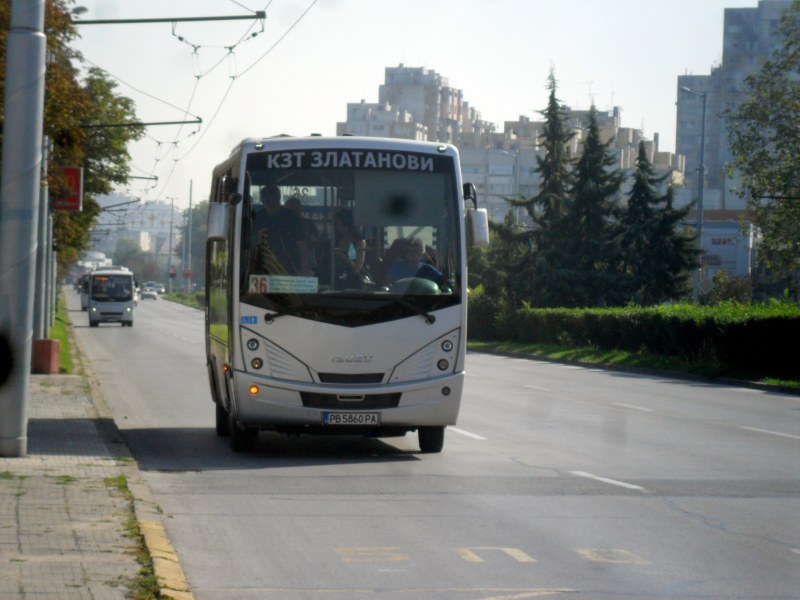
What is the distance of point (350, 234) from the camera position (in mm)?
13453

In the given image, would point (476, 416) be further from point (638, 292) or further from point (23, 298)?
point (638, 292)

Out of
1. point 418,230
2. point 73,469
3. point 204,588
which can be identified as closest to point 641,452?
point 418,230

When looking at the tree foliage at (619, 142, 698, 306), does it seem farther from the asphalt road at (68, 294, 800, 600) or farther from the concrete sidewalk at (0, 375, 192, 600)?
the concrete sidewalk at (0, 375, 192, 600)

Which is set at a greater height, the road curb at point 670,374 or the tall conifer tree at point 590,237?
the tall conifer tree at point 590,237

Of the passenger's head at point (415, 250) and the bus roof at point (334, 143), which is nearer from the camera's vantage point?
the passenger's head at point (415, 250)

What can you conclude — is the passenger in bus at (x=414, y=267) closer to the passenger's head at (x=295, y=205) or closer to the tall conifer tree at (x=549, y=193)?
the passenger's head at (x=295, y=205)

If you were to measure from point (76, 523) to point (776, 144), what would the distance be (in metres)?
41.5

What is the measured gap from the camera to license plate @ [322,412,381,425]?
1312 cm

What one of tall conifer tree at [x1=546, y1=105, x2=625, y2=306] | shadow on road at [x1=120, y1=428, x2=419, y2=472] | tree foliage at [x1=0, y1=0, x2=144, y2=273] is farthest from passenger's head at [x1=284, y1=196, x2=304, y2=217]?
tall conifer tree at [x1=546, y1=105, x2=625, y2=306]

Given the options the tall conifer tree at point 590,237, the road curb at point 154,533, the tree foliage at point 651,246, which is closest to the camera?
the road curb at point 154,533

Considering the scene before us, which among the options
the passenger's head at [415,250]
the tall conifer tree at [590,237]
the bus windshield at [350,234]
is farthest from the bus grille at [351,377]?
the tall conifer tree at [590,237]

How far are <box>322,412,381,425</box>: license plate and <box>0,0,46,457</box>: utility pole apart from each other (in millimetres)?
2833

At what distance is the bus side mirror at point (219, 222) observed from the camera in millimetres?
13469

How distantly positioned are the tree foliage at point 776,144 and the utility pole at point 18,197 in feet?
120
